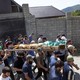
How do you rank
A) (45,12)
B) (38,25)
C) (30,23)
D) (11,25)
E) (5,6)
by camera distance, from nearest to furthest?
(38,25) → (30,23) → (11,25) → (5,6) → (45,12)

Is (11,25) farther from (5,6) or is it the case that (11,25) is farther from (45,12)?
(45,12)

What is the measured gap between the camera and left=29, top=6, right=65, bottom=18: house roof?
26.4m

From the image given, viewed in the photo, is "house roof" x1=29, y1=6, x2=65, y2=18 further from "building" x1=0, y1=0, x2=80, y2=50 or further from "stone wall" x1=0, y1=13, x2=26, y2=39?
"stone wall" x1=0, y1=13, x2=26, y2=39

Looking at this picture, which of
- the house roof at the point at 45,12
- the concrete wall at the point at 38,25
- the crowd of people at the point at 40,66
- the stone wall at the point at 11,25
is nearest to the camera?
the crowd of people at the point at 40,66

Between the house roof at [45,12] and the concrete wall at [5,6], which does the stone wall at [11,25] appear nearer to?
the concrete wall at [5,6]

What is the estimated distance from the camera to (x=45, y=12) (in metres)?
27.5

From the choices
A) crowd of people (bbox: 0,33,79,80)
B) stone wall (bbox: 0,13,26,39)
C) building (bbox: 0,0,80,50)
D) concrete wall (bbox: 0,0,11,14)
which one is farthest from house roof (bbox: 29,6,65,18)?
crowd of people (bbox: 0,33,79,80)

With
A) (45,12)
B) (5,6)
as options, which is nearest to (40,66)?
(5,6)

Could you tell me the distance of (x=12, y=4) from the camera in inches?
775

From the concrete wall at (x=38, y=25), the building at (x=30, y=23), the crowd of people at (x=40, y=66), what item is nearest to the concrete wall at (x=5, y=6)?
the building at (x=30, y=23)

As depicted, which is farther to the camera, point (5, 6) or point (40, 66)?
point (5, 6)

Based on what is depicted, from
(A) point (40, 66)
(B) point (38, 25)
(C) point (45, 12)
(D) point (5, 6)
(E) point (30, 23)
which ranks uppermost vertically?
(D) point (5, 6)

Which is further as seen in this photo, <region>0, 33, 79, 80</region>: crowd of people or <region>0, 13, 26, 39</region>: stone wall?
<region>0, 13, 26, 39</region>: stone wall

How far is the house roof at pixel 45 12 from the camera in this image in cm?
2640
